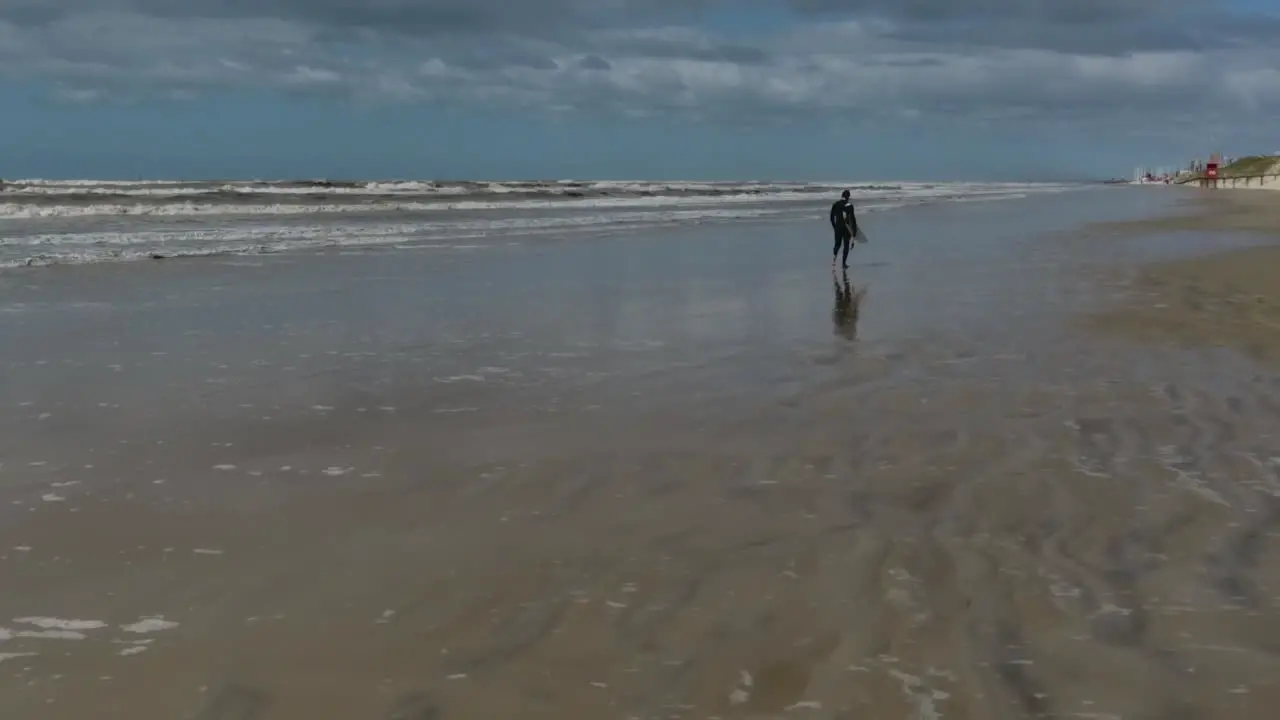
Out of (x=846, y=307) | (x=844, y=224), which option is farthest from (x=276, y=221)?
(x=846, y=307)

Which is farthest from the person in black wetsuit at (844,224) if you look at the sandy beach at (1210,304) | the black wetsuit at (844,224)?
the sandy beach at (1210,304)

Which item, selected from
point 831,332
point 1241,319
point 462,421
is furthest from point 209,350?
point 1241,319

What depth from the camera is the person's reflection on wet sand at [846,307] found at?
12.2 m

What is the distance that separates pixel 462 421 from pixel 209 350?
4.51 m

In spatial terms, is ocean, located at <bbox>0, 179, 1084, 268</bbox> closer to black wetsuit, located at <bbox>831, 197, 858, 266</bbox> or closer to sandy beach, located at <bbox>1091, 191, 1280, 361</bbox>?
black wetsuit, located at <bbox>831, 197, 858, 266</bbox>

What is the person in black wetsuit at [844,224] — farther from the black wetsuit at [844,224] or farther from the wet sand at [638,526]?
the wet sand at [638,526]

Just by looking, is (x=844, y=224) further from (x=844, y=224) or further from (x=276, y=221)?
(x=276, y=221)

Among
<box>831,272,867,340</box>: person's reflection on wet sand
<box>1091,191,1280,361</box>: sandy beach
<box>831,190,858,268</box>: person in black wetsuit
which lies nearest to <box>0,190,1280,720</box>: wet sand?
<box>831,272,867,340</box>: person's reflection on wet sand

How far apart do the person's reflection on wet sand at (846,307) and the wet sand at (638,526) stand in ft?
1.02

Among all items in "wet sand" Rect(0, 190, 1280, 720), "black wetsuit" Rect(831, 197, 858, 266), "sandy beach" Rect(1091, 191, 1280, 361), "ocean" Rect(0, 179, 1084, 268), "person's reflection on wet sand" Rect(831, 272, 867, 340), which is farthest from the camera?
"ocean" Rect(0, 179, 1084, 268)

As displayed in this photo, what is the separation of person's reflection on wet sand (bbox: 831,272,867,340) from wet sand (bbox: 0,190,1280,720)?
310 mm

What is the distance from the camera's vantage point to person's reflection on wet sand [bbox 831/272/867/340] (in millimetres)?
12195

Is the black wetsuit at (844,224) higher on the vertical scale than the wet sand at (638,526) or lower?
higher

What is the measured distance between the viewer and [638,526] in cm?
550
